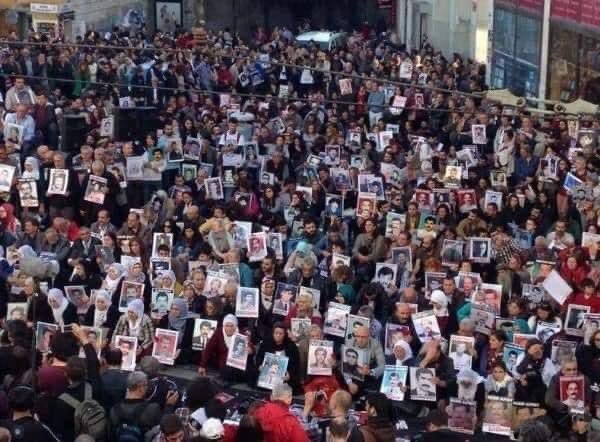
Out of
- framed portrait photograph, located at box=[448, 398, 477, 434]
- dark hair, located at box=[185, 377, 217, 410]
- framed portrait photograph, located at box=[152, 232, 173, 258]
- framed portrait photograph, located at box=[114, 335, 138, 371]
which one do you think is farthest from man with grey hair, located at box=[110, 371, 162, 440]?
framed portrait photograph, located at box=[152, 232, 173, 258]

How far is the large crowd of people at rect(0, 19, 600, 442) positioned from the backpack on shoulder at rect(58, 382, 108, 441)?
0.02m

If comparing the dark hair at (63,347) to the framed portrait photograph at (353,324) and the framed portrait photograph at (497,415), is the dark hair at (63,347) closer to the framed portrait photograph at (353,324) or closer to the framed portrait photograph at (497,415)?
the framed portrait photograph at (353,324)

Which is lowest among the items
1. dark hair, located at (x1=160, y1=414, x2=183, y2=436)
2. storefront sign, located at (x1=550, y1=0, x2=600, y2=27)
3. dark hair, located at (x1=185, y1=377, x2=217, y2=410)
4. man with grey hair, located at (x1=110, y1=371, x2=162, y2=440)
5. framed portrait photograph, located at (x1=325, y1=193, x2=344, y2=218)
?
framed portrait photograph, located at (x1=325, y1=193, x2=344, y2=218)

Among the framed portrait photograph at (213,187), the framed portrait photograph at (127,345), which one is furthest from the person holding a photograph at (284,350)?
the framed portrait photograph at (213,187)

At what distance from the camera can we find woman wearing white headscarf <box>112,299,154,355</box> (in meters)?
14.0

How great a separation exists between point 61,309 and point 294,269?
2418 mm

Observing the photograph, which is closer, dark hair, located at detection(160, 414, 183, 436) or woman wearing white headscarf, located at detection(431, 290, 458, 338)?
dark hair, located at detection(160, 414, 183, 436)

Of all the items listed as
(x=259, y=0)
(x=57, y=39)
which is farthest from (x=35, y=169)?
(x=259, y=0)

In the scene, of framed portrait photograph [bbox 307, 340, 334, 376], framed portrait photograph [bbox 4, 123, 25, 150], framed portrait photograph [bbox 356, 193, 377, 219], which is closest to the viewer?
framed portrait photograph [bbox 307, 340, 334, 376]

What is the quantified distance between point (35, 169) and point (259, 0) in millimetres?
34735

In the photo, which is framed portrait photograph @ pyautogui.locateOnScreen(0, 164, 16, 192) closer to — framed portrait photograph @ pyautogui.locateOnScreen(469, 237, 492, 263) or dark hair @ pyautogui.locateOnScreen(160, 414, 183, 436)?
framed portrait photograph @ pyautogui.locateOnScreen(469, 237, 492, 263)

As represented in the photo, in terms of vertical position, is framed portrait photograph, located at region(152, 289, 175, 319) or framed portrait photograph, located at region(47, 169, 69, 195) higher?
framed portrait photograph, located at region(47, 169, 69, 195)

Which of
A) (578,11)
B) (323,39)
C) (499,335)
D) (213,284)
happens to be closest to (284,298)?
(213,284)

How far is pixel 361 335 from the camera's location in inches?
528
